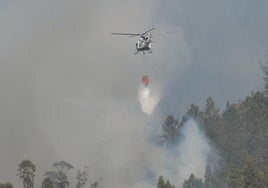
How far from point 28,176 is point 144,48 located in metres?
60.3

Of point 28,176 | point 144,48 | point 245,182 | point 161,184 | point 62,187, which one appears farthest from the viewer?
point 62,187

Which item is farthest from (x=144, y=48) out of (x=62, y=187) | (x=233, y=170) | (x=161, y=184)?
(x=62, y=187)

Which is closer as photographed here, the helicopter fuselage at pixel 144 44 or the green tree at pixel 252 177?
the helicopter fuselage at pixel 144 44

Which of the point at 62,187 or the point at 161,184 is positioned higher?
the point at 62,187

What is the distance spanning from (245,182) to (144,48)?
4082cm

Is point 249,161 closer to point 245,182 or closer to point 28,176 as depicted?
point 245,182

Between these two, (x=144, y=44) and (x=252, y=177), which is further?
(x=252, y=177)

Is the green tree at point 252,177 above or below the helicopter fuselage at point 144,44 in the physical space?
below

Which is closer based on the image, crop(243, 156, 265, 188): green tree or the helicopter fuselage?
the helicopter fuselage

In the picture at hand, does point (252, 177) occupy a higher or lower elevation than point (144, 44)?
lower

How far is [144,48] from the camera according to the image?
132625mm

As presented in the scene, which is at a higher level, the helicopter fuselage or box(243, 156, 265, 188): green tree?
the helicopter fuselage

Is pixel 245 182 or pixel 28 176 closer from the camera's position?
pixel 245 182

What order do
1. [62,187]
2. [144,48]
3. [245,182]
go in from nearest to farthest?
[144,48]
[245,182]
[62,187]
